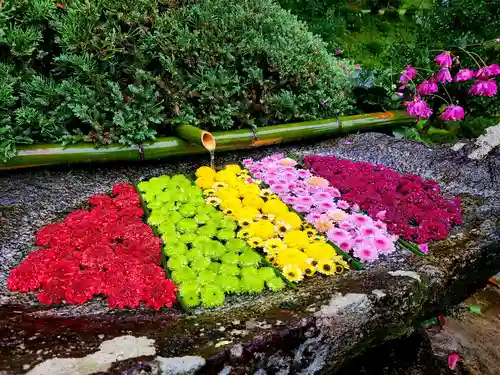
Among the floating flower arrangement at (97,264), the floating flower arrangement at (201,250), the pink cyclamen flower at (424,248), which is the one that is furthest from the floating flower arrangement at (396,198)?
the floating flower arrangement at (97,264)

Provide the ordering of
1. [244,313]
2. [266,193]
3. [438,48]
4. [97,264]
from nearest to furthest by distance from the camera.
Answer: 1. [244,313]
2. [97,264]
3. [266,193]
4. [438,48]

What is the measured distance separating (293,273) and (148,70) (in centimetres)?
231

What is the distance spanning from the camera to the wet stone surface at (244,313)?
191cm

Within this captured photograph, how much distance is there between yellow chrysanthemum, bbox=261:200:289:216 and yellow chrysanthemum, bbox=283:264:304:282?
23.0 inches

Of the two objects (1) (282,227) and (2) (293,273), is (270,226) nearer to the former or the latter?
(1) (282,227)

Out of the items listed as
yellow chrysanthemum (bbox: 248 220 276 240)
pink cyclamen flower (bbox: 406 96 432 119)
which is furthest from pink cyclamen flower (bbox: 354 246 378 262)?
pink cyclamen flower (bbox: 406 96 432 119)

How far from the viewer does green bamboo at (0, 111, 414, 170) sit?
3.42 meters

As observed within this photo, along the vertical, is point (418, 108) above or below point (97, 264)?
above

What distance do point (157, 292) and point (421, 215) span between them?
1.86m

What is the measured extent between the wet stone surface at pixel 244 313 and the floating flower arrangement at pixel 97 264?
0.25ft

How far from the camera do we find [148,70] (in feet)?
13.3

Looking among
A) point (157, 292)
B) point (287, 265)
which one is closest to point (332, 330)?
point (287, 265)

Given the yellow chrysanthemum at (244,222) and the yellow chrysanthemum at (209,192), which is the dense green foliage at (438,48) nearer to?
the yellow chrysanthemum at (209,192)

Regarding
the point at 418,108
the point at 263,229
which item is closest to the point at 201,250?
the point at 263,229
